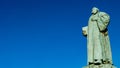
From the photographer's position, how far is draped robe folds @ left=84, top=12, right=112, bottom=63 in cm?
2169

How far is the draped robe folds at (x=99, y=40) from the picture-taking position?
2169 centimetres

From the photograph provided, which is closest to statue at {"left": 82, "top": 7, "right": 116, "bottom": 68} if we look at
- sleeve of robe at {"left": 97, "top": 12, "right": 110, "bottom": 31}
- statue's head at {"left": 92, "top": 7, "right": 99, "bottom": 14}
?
sleeve of robe at {"left": 97, "top": 12, "right": 110, "bottom": 31}

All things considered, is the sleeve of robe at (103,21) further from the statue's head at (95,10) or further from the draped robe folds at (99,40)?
the statue's head at (95,10)

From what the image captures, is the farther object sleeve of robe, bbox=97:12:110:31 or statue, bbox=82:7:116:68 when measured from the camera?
sleeve of robe, bbox=97:12:110:31

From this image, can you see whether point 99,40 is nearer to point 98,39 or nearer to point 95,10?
point 98,39

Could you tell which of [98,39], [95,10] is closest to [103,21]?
[98,39]

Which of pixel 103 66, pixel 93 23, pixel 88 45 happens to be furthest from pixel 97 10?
pixel 103 66

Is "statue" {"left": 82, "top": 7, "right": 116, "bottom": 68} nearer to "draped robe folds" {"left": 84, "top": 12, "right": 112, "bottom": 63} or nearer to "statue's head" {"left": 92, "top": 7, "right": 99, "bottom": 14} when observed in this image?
"draped robe folds" {"left": 84, "top": 12, "right": 112, "bottom": 63}

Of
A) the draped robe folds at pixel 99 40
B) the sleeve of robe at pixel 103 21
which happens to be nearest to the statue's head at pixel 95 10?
the draped robe folds at pixel 99 40

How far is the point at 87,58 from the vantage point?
21969 mm

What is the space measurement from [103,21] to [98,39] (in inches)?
43.4

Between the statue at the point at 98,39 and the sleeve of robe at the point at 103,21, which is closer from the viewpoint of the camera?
the statue at the point at 98,39

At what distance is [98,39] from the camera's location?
22.1m

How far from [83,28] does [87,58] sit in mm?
2073
